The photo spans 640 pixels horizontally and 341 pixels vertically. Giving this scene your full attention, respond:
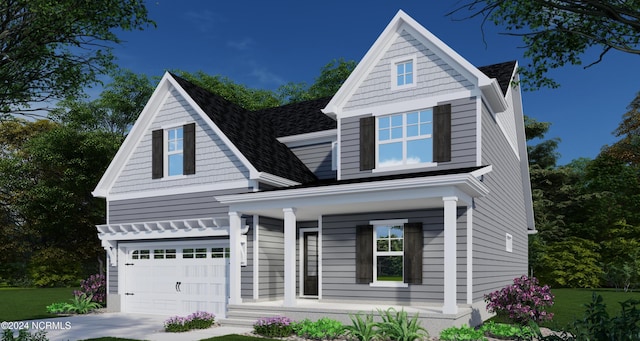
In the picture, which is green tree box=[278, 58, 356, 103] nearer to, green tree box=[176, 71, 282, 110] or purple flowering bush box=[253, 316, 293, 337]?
green tree box=[176, 71, 282, 110]

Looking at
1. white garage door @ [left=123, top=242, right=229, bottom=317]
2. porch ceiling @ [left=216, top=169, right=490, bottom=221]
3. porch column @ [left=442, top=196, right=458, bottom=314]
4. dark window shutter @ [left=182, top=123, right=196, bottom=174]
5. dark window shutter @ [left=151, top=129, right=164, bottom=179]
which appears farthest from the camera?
dark window shutter @ [left=151, top=129, right=164, bottom=179]

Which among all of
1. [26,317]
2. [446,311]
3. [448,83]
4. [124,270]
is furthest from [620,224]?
[26,317]

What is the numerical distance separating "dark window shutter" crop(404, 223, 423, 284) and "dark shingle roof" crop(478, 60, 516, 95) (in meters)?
6.07

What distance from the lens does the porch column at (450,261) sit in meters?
11.9

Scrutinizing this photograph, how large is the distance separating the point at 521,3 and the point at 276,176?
8813 mm

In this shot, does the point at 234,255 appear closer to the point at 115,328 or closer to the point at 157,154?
Result: the point at 115,328

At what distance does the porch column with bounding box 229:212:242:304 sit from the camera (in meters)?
15.2

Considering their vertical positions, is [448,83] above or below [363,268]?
above

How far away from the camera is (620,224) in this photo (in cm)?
3469

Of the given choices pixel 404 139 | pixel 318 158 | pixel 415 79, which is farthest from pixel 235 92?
pixel 404 139

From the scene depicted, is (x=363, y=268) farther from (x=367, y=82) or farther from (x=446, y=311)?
(x=367, y=82)

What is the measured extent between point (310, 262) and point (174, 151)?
5.90 m

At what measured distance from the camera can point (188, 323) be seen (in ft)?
45.4

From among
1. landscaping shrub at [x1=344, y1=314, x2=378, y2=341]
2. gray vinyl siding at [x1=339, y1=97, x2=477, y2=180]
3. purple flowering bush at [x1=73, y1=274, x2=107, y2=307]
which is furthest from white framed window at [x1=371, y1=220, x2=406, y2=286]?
purple flowering bush at [x1=73, y1=274, x2=107, y2=307]
